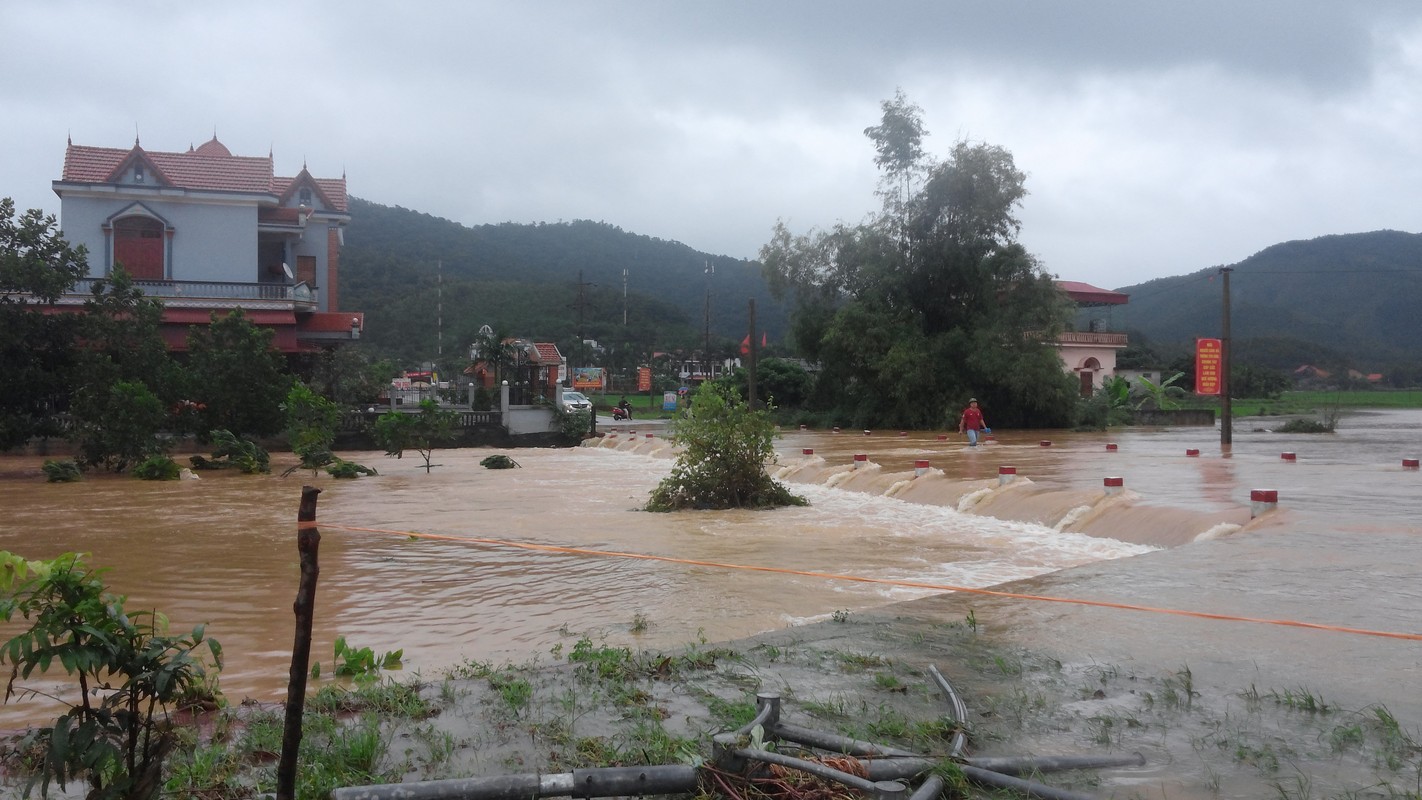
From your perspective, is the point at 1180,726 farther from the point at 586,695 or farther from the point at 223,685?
the point at 223,685

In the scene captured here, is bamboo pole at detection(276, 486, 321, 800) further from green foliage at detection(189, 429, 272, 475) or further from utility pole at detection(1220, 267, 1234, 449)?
utility pole at detection(1220, 267, 1234, 449)

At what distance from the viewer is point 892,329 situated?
38.8m

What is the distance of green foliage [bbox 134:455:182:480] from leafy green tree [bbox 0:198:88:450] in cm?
317

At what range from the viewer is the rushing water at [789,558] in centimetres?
645

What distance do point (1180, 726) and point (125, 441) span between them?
70.8 feet

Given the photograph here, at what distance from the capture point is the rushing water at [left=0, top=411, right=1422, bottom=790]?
645 cm

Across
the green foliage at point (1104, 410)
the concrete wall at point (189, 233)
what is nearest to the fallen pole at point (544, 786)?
the concrete wall at point (189, 233)

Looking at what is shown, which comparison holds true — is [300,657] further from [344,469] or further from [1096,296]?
[1096,296]

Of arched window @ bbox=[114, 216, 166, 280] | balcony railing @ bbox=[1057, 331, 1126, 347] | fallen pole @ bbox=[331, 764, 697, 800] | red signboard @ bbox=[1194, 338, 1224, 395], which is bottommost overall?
fallen pole @ bbox=[331, 764, 697, 800]

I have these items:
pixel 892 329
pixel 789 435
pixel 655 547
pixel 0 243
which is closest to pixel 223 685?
pixel 655 547

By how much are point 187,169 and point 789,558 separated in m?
30.8

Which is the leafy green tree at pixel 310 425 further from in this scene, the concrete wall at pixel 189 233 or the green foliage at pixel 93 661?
the green foliage at pixel 93 661

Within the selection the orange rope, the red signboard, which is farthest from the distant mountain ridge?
the orange rope

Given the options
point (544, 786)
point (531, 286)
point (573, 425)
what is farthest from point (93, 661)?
point (531, 286)
